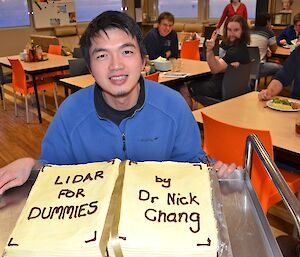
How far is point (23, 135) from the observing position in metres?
3.97

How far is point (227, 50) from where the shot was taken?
3523 millimetres

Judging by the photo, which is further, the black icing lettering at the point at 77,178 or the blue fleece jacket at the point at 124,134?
the blue fleece jacket at the point at 124,134

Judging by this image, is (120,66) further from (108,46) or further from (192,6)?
(192,6)

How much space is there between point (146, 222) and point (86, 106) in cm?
73

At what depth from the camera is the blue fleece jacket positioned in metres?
1.23

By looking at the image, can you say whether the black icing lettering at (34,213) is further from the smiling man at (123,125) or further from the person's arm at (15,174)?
the smiling man at (123,125)

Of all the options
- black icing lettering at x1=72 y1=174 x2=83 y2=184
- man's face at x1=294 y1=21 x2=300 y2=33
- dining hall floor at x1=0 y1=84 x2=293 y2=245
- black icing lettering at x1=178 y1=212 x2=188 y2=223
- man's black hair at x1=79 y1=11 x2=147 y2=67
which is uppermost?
man's black hair at x1=79 y1=11 x2=147 y2=67

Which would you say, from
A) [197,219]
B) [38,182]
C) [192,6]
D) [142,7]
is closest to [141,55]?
[38,182]

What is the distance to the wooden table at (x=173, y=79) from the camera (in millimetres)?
3198

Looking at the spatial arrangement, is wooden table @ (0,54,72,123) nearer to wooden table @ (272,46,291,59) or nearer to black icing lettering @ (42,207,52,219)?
wooden table @ (272,46,291,59)

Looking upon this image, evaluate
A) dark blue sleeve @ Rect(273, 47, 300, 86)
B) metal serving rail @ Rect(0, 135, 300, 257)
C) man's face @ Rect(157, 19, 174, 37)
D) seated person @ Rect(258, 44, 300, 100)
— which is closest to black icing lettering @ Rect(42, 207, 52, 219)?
metal serving rail @ Rect(0, 135, 300, 257)

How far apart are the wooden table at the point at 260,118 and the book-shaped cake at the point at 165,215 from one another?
1091 mm

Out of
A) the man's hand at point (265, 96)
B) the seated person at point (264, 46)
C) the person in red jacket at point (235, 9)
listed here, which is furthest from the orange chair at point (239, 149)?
the person in red jacket at point (235, 9)

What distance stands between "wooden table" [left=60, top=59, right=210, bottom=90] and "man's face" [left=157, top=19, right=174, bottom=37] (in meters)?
0.60
